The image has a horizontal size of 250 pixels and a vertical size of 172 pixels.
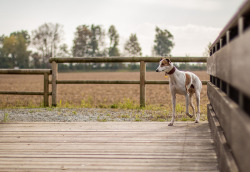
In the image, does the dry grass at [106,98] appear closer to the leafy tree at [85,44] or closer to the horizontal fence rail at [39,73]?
the horizontal fence rail at [39,73]

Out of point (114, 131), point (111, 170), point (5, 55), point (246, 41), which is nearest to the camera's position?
point (246, 41)

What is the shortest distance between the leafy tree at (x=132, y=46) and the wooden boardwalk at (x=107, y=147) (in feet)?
279

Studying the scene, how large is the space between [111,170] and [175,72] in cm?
271

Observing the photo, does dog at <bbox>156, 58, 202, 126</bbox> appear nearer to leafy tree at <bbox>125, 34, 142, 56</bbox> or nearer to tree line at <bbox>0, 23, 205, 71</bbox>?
tree line at <bbox>0, 23, 205, 71</bbox>

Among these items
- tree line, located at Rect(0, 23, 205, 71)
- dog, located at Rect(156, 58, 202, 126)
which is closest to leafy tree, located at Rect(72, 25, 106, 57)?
tree line, located at Rect(0, 23, 205, 71)

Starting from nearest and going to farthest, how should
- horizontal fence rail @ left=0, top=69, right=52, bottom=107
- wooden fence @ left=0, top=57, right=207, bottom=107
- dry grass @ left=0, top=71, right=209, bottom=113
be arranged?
wooden fence @ left=0, top=57, right=207, bottom=107 < horizontal fence rail @ left=0, top=69, right=52, bottom=107 < dry grass @ left=0, top=71, right=209, bottom=113

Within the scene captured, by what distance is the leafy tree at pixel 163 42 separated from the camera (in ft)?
287

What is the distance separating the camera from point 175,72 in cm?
507

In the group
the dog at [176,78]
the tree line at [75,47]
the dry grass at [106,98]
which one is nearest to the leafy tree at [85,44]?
the tree line at [75,47]

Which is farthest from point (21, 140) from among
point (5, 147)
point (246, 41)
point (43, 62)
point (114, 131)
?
point (43, 62)

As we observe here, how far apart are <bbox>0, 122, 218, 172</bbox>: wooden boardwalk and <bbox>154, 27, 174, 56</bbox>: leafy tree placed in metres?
83.7

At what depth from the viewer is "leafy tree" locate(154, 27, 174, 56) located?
8744 centimetres

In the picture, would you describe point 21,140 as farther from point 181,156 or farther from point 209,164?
point 209,164

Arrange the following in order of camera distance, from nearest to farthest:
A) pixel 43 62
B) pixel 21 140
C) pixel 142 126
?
1. pixel 21 140
2. pixel 142 126
3. pixel 43 62
